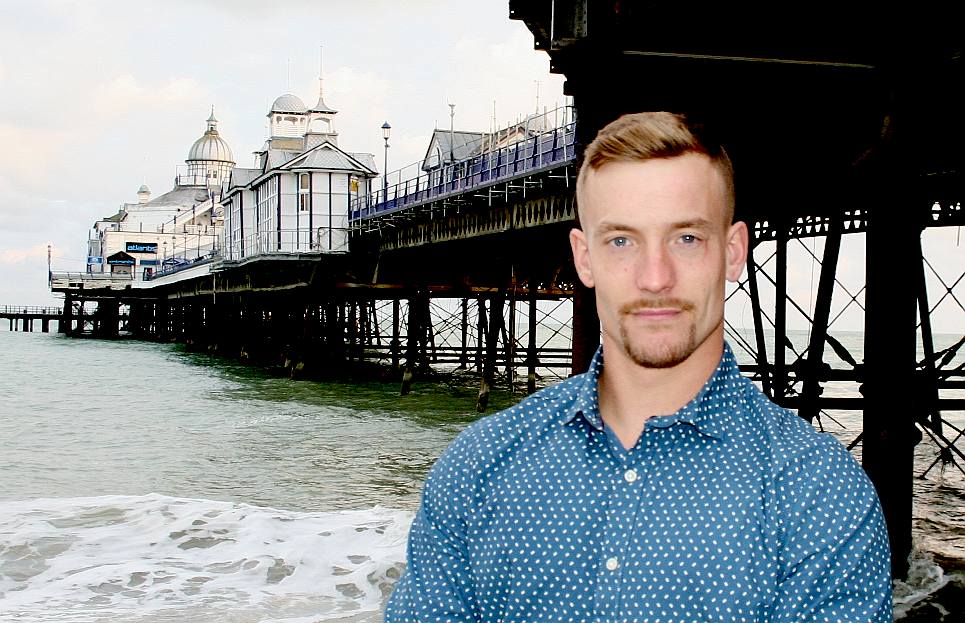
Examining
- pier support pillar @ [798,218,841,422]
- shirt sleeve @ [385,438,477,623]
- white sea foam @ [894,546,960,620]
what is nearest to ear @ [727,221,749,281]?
shirt sleeve @ [385,438,477,623]

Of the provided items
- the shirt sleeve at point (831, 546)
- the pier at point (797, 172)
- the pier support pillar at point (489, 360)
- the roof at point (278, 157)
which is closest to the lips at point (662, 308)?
the shirt sleeve at point (831, 546)

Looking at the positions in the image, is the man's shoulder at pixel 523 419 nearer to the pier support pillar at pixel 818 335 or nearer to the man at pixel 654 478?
the man at pixel 654 478

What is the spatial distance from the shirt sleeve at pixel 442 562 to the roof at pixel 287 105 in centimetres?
6350

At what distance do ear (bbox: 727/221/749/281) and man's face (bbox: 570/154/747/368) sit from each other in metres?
0.09

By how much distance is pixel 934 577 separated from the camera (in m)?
10.0

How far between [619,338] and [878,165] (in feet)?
18.2

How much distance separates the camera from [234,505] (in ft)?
49.7

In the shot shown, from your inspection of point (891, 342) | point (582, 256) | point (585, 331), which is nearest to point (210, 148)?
point (585, 331)

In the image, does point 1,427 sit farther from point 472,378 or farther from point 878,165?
point 878,165

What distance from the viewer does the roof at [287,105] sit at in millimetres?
63500

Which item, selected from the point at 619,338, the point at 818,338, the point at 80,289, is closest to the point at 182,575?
the point at 818,338

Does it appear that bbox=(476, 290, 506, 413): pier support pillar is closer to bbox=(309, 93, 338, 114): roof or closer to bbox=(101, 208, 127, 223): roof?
bbox=(309, 93, 338, 114): roof

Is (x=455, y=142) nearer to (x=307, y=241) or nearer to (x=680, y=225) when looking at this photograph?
(x=307, y=241)

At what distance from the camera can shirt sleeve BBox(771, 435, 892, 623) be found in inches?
77.6
